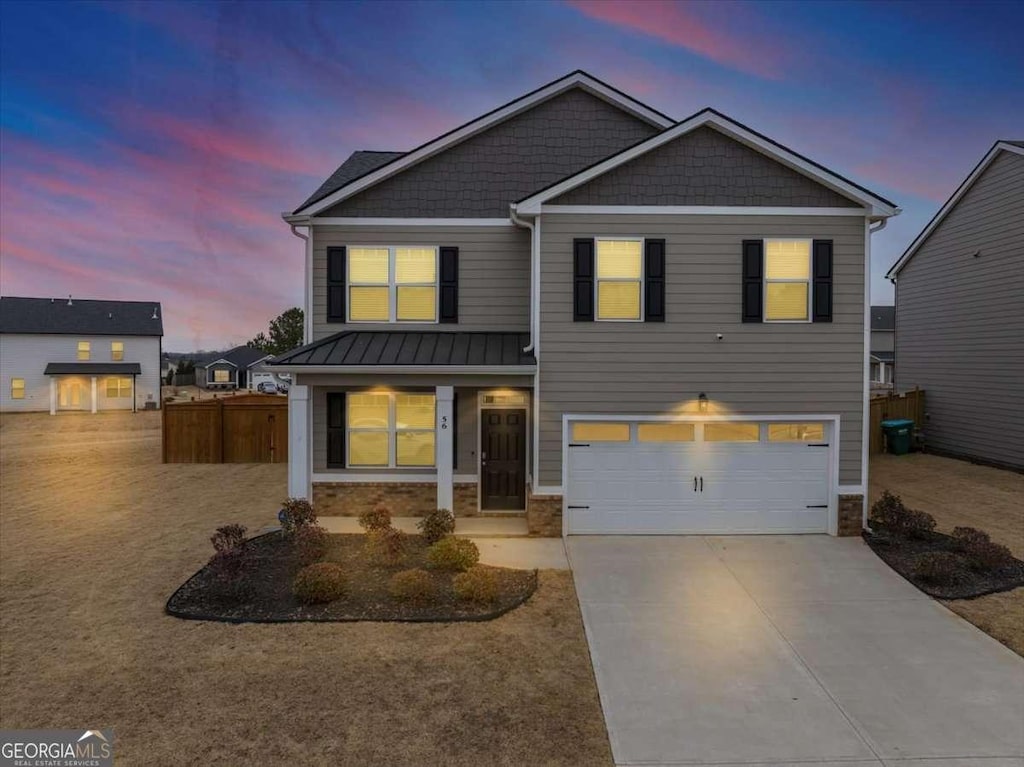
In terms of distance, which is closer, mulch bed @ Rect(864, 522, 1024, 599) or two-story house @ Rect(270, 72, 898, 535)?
mulch bed @ Rect(864, 522, 1024, 599)

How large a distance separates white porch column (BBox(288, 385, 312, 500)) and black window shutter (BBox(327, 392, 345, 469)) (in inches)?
33.0

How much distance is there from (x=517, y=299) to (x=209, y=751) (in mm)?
8672

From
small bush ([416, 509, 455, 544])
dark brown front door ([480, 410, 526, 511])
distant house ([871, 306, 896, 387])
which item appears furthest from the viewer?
distant house ([871, 306, 896, 387])

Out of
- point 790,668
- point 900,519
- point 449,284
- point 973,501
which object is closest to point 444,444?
point 449,284

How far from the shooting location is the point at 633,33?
666 inches

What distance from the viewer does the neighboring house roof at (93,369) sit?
3256cm

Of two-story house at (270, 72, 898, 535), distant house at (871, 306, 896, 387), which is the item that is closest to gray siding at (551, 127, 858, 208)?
two-story house at (270, 72, 898, 535)

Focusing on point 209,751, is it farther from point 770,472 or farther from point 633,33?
point 633,33

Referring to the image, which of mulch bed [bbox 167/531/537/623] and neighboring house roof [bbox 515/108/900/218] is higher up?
neighboring house roof [bbox 515/108/900/218]

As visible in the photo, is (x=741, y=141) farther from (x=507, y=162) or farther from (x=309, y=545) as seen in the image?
(x=309, y=545)

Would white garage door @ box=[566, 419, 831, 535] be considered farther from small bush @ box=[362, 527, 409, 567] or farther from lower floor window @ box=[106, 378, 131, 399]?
lower floor window @ box=[106, 378, 131, 399]

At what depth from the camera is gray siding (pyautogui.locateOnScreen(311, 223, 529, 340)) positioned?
10727 millimetres

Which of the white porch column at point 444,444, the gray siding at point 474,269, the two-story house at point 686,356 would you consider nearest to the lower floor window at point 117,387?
the gray siding at point 474,269

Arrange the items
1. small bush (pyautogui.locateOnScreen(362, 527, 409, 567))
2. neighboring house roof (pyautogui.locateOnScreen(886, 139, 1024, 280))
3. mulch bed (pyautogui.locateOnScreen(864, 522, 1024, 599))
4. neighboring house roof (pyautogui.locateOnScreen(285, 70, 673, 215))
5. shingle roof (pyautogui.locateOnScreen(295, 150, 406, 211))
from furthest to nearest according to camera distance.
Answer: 1. neighboring house roof (pyautogui.locateOnScreen(886, 139, 1024, 280))
2. shingle roof (pyautogui.locateOnScreen(295, 150, 406, 211))
3. neighboring house roof (pyautogui.locateOnScreen(285, 70, 673, 215))
4. small bush (pyautogui.locateOnScreen(362, 527, 409, 567))
5. mulch bed (pyautogui.locateOnScreen(864, 522, 1024, 599))
